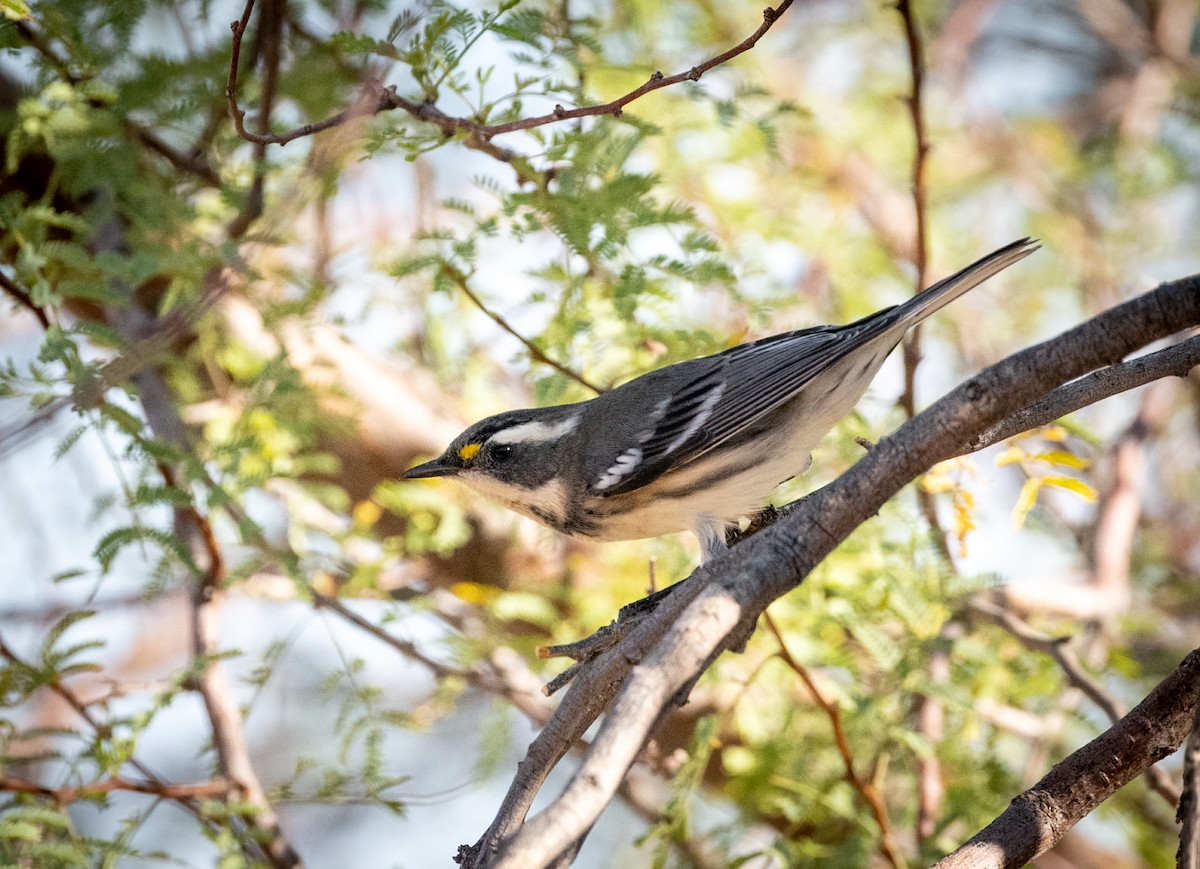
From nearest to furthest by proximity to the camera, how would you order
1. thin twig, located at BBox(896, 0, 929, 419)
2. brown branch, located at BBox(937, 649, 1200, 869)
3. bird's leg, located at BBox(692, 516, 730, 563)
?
brown branch, located at BBox(937, 649, 1200, 869) < thin twig, located at BBox(896, 0, 929, 419) < bird's leg, located at BBox(692, 516, 730, 563)

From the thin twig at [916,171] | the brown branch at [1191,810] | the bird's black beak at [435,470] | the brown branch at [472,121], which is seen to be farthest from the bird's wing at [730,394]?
the brown branch at [1191,810]

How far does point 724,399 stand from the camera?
145 inches

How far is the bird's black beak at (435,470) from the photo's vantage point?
3.92 metres

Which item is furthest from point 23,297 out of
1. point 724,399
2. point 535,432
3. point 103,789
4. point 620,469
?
point 724,399

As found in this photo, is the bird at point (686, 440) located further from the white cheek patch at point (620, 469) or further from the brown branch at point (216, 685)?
the brown branch at point (216, 685)

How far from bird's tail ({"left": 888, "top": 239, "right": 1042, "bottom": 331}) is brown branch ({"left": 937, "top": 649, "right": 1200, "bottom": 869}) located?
1154 mm

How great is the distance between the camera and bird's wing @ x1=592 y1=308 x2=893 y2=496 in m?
3.48

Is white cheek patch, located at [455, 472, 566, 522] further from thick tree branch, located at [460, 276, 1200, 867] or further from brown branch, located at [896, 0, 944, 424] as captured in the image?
thick tree branch, located at [460, 276, 1200, 867]

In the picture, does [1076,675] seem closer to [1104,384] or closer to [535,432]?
[1104,384]

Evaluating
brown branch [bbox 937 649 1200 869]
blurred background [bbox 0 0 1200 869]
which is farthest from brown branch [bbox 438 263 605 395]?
brown branch [bbox 937 649 1200 869]

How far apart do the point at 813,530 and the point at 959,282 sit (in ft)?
4.62

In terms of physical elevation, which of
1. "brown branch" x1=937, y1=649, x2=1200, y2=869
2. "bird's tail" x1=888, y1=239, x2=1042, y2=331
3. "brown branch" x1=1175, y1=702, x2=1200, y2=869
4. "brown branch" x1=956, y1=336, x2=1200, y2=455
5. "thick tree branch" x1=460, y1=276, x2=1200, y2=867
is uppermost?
"bird's tail" x1=888, y1=239, x2=1042, y2=331

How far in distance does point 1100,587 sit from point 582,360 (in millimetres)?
2803

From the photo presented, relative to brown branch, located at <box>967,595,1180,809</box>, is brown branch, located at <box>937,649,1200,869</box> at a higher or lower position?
lower
